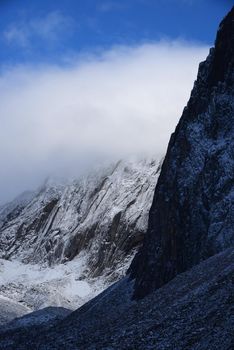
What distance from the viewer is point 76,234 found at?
137 m

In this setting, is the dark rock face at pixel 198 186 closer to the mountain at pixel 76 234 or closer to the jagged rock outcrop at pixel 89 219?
the mountain at pixel 76 234

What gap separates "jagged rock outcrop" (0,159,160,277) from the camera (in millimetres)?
128175

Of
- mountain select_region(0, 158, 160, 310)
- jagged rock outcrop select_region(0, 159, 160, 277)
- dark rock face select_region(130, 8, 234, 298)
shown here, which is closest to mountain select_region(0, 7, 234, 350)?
dark rock face select_region(130, 8, 234, 298)

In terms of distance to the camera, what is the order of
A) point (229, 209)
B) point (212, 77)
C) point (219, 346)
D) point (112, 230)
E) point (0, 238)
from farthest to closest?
point (0, 238) < point (112, 230) < point (212, 77) < point (229, 209) < point (219, 346)

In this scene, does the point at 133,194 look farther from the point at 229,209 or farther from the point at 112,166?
the point at 229,209

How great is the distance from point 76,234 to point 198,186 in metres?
78.5

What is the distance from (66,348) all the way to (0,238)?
12163 centimetres

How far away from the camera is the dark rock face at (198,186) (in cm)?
5712

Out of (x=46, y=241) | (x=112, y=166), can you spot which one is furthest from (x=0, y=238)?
(x=112, y=166)

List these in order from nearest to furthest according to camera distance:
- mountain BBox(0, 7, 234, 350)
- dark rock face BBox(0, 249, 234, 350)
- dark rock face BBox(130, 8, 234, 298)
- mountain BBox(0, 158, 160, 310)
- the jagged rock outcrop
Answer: dark rock face BBox(0, 249, 234, 350), mountain BBox(0, 7, 234, 350), dark rock face BBox(130, 8, 234, 298), mountain BBox(0, 158, 160, 310), the jagged rock outcrop

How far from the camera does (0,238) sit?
153 metres

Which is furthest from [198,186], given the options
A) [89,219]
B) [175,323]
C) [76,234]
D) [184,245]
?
[89,219]

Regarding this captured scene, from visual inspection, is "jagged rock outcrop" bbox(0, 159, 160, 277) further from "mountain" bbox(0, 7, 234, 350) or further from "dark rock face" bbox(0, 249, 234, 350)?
"dark rock face" bbox(0, 249, 234, 350)

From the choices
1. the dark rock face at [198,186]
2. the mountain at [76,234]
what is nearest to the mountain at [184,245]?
the dark rock face at [198,186]
